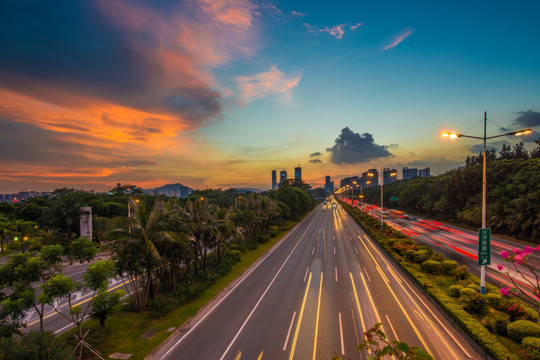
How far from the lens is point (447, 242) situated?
121 ft

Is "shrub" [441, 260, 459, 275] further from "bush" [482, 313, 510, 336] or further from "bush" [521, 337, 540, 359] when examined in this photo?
"bush" [521, 337, 540, 359]

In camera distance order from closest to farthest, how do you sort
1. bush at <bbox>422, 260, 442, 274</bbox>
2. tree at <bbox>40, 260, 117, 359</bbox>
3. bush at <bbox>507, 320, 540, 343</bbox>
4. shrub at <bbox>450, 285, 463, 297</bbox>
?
tree at <bbox>40, 260, 117, 359</bbox>
bush at <bbox>507, 320, 540, 343</bbox>
shrub at <bbox>450, 285, 463, 297</bbox>
bush at <bbox>422, 260, 442, 274</bbox>

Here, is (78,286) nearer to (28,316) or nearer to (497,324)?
(28,316)

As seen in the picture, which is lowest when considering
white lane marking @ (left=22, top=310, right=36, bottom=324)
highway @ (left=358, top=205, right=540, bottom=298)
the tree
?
white lane marking @ (left=22, top=310, right=36, bottom=324)

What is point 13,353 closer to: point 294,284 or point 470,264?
point 294,284

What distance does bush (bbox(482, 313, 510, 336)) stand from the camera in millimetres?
12945

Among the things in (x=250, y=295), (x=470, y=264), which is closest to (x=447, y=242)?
(x=470, y=264)

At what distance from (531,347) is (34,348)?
19.6 metres

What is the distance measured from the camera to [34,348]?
8.76 m

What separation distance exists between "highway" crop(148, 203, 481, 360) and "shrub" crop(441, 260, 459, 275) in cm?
354

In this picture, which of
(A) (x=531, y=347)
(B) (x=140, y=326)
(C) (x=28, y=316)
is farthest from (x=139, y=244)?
(A) (x=531, y=347)

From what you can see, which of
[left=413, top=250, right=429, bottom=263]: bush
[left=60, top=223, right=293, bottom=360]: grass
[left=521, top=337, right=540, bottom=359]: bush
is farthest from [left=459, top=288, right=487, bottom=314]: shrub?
[left=60, top=223, right=293, bottom=360]: grass

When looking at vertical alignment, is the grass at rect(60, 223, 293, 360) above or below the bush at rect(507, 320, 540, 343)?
below

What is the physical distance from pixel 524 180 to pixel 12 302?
56426 mm
